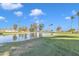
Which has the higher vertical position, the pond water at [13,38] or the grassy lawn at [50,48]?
the pond water at [13,38]

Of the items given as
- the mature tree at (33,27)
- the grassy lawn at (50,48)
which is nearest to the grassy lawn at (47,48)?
the grassy lawn at (50,48)

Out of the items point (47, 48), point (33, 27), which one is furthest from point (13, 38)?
point (47, 48)

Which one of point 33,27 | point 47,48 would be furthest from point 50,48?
point 33,27

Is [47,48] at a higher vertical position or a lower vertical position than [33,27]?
lower

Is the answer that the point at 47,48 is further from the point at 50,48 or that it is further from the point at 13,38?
the point at 13,38

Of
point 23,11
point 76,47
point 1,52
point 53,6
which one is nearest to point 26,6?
point 23,11

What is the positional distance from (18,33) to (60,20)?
39 centimetres

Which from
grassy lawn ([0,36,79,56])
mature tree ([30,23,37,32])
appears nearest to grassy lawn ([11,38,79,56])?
grassy lawn ([0,36,79,56])

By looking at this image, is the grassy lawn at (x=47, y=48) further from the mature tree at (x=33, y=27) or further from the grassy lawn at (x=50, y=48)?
the mature tree at (x=33, y=27)

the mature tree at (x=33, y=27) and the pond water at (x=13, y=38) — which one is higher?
the mature tree at (x=33, y=27)

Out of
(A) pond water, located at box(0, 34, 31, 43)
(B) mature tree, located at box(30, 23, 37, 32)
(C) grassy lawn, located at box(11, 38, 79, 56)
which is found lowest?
(C) grassy lawn, located at box(11, 38, 79, 56)

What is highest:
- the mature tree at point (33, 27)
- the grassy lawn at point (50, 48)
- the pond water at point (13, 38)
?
the mature tree at point (33, 27)

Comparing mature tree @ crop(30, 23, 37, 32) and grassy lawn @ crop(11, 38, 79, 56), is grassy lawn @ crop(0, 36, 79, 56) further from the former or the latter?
mature tree @ crop(30, 23, 37, 32)

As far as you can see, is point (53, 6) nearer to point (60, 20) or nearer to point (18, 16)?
point (60, 20)
